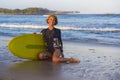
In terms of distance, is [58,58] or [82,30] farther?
[82,30]

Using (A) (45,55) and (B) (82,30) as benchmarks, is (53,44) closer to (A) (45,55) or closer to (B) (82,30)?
(A) (45,55)

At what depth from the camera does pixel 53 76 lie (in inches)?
274

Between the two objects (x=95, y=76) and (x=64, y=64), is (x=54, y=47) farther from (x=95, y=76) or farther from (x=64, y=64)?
(x=95, y=76)

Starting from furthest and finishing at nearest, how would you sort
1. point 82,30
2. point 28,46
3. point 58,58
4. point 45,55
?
1. point 82,30
2. point 28,46
3. point 45,55
4. point 58,58

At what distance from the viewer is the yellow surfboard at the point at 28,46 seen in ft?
29.4

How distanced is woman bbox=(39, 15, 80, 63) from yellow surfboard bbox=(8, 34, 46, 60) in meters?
0.20

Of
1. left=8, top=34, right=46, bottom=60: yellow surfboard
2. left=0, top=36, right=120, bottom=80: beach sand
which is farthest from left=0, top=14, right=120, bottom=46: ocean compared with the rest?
left=8, top=34, right=46, bottom=60: yellow surfboard

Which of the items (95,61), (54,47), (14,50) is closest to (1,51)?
(14,50)

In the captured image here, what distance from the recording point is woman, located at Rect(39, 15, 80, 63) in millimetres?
8625

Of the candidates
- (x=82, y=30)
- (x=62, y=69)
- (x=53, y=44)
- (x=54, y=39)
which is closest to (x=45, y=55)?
(x=53, y=44)

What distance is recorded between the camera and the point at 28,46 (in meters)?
9.11

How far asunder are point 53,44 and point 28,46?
77 centimetres

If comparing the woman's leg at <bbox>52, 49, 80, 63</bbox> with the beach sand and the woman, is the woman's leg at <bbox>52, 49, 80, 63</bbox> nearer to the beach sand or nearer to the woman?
the woman

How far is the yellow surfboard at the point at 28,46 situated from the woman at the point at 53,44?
201 mm
